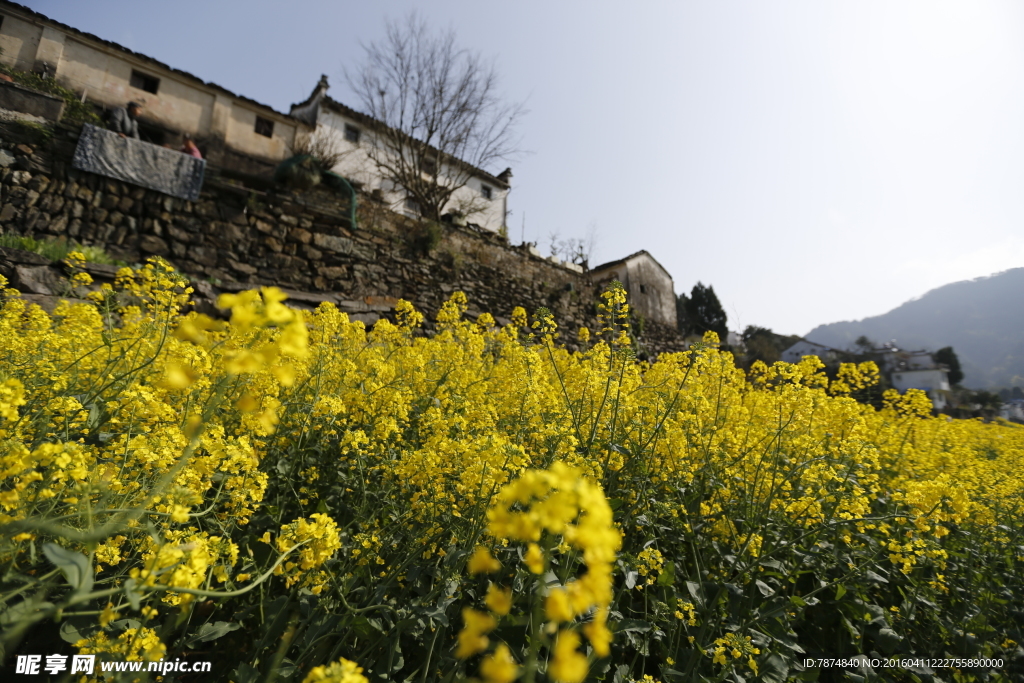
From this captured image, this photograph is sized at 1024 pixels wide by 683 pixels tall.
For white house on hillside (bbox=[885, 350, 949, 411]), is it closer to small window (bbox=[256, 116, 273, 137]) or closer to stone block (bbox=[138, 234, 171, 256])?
small window (bbox=[256, 116, 273, 137])

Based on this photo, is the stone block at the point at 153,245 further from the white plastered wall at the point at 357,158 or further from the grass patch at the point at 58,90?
the white plastered wall at the point at 357,158

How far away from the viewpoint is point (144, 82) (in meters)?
13.7

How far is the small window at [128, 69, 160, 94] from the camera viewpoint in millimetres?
13519

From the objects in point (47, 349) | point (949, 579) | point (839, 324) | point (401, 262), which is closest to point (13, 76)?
point (401, 262)

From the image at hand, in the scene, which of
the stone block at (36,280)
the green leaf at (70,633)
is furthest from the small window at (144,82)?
the green leaf at (70,633)

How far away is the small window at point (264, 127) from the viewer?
51.7ft

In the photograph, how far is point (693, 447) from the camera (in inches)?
123

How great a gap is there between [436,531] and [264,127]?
18726mm

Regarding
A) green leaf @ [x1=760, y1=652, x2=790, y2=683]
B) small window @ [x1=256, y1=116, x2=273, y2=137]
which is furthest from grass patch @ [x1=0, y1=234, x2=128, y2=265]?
small window @ [x1=256, y1=116, x2=273, y2=137]

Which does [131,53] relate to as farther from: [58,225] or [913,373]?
[913,373]

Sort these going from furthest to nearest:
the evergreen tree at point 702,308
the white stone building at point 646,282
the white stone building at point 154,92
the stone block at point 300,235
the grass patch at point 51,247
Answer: the evergreen tree at point 702,308, the white stone building at point 646,282, the white stone building at point 154,92, the stone block at point 300,235, the grass patch at point 51,247

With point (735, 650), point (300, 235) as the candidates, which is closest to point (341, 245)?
point (300, 235)

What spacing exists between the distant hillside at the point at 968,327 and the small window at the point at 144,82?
424ft

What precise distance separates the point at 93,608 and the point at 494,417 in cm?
181
